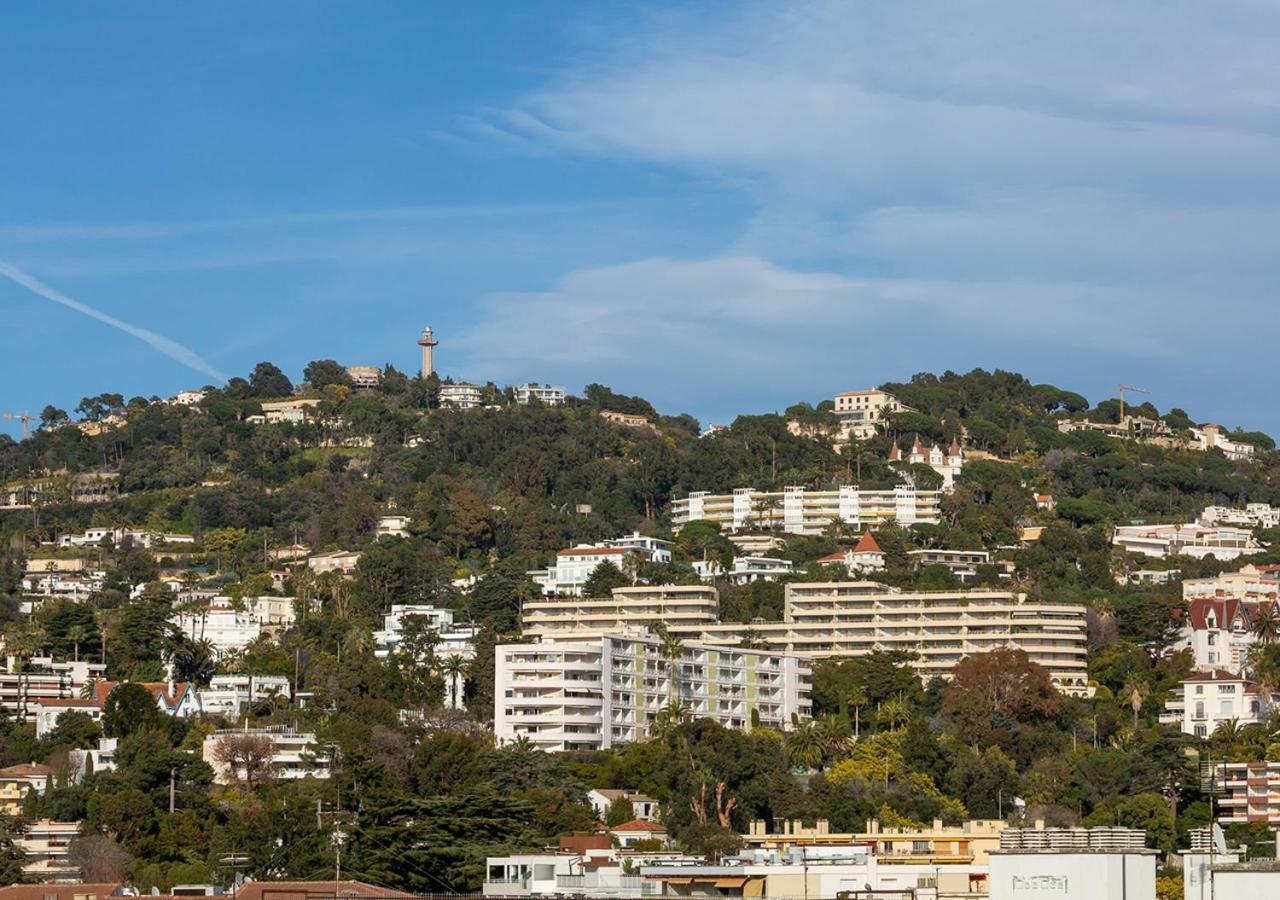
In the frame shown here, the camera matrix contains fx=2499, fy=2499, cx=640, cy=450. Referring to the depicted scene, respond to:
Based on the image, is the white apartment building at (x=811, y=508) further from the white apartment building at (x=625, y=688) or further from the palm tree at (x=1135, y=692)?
the palm tree at (x=1135, y=692)

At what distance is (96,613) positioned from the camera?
140375 mm

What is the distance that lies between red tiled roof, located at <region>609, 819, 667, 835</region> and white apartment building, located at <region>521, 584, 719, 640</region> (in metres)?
41.3

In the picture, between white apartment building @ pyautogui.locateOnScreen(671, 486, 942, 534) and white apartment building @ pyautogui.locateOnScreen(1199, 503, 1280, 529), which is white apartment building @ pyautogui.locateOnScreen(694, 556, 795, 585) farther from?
white apartment building @ pyautogui.locateOnScreen(1199, 503, 1280, 529)

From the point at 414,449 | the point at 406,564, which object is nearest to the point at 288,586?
the point at 406,564

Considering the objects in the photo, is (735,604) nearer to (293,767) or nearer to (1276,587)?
(1276,587)

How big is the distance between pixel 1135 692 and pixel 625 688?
2417cm

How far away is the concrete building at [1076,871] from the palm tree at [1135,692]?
80.8 m

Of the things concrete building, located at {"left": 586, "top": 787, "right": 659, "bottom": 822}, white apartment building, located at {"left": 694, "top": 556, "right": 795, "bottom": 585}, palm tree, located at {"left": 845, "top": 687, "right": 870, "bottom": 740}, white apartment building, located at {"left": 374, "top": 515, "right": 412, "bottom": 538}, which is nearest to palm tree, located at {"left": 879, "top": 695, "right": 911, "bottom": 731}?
palm tree, located at {"left": 845, "top": 687, "right": 870, "bottom": 740}

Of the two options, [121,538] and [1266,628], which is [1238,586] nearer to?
[1266,628]

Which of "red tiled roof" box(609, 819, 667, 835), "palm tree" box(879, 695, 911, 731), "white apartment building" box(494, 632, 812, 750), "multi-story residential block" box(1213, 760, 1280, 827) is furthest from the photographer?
"white apartment building" box(494, 632, 812, 750)

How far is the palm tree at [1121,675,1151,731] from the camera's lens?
118 meters

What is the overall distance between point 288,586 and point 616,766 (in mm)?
49640

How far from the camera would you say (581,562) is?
148750 millimetres

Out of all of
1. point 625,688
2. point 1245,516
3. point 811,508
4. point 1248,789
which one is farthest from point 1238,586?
point 1248,789
